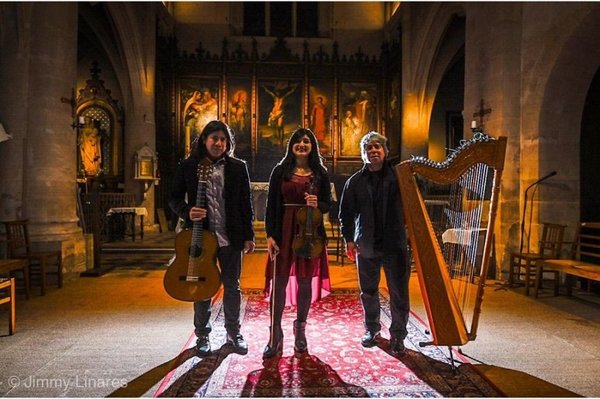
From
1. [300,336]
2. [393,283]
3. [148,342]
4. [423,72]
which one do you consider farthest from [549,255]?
[423,72]

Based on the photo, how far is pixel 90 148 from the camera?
12641 millimetres

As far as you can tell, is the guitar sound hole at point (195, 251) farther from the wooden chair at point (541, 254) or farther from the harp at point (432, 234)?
the wooden chair at point (541, 254)

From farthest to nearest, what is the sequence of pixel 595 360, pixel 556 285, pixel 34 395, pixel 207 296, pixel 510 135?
pixel 510 135
pixel 556 285
pixel 595 360
pixel 207 296
pixel 34 395

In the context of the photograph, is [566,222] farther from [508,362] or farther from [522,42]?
[508,362]

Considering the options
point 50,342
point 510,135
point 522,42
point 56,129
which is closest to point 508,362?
point 50,342

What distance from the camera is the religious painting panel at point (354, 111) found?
564 inches

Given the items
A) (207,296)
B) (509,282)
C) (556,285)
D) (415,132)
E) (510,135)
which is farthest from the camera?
(415,132)

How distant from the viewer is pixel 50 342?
343 centimetres

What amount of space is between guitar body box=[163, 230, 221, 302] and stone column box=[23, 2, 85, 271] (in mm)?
3850

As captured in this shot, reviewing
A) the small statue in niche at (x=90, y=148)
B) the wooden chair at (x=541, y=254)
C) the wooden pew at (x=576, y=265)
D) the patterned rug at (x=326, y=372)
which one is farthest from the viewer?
the small statue in niche at (x=90, y=148)

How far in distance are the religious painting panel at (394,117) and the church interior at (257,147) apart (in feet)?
0.30

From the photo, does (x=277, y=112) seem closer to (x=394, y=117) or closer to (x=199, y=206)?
(x=394, y=117)

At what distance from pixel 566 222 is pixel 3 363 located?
21.4ft

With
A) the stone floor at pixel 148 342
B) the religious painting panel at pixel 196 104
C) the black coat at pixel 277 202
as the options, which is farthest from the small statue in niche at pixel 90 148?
the black coat at pixel 277 202
